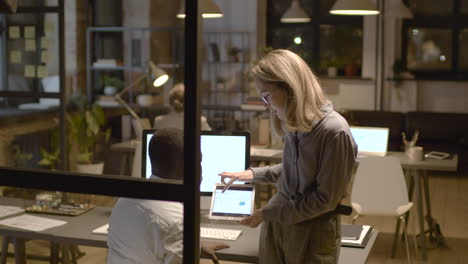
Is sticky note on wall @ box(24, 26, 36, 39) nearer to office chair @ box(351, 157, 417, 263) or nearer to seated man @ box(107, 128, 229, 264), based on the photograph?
office chair @ box(351, 157, 417, 263)

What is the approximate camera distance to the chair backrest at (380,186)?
4523 mm

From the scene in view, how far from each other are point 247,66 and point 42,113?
3.82 metres

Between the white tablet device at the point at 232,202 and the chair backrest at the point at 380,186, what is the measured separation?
191 cm

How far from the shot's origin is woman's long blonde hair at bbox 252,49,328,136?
82.7 inches

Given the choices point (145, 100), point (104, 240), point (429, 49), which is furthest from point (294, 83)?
point (429, 49)

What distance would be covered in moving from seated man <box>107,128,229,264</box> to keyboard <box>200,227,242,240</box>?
0.82 metres

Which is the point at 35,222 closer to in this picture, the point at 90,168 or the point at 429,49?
the point at 90,168

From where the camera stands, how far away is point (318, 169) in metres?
2.18

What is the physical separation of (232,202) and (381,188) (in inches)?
80.3

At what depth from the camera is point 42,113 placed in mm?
7398

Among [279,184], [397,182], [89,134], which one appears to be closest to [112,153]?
[89,134]

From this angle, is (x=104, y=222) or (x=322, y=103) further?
(x=104, y=222)

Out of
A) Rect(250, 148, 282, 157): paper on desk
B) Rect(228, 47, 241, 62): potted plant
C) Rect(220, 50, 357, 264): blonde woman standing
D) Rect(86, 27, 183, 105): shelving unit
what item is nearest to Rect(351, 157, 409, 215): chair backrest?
Rect(250, 148, 282, 157): paper on desk

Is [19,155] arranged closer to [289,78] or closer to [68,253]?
[68,253]
